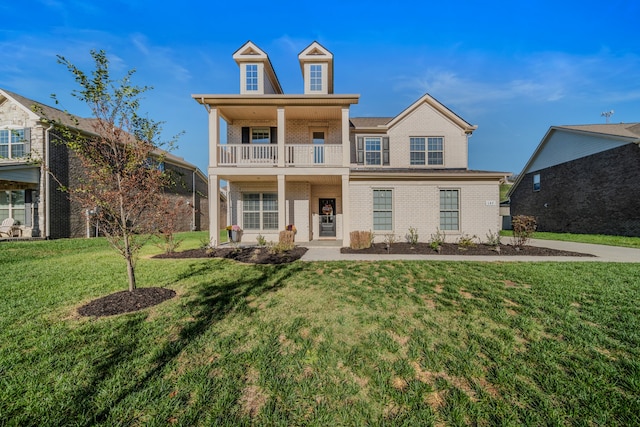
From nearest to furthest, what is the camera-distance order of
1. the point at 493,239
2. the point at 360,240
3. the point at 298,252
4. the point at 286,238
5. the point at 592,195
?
the point at 298,252, the point at 286,238, the point at 360,240, the point at 493,239, the point at 592,195

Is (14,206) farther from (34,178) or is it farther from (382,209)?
(382,209)

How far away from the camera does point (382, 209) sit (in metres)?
12.5

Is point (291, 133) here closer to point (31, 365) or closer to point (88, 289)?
point (88, 289)

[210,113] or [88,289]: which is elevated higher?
[210,113]

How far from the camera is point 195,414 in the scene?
227 cm

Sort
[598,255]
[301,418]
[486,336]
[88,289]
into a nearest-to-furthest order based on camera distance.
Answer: [301,418] < [486,336] < [88,289] < [598,255]

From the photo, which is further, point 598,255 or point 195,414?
point 598,255

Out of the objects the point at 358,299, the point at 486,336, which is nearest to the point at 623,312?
the point at 486,336

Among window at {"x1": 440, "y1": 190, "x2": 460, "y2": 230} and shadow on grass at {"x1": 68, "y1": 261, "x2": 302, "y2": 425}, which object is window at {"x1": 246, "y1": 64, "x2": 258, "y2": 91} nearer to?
shadow on grass at {"x1": 68, "y1": 261, "x2": 302, "y2": 425}

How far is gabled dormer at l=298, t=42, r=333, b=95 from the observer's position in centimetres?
1290

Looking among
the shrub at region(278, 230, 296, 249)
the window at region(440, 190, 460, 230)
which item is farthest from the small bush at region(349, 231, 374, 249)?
the window at region(440, 190, 460, 230)

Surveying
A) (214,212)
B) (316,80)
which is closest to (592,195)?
(316,80)

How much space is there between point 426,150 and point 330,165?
634cm

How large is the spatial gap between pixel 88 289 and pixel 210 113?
28.0ft
